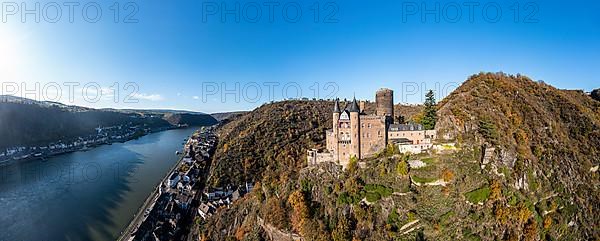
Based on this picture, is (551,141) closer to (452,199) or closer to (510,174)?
(510,174)

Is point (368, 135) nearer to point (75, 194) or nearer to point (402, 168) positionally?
point (402, 168)

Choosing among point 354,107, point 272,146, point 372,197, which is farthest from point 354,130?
point 272,146

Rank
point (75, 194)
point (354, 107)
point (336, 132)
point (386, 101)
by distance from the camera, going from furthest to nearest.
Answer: point (75, 194) < point (386, 101) < point (336, 132) < point (354, 107)

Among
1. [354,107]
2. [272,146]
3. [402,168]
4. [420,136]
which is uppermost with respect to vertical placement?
[354,107]

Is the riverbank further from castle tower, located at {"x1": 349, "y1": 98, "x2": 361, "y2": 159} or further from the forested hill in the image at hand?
the forested hill

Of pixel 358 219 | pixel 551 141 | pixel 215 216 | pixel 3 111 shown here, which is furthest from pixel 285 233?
pixel 3 111

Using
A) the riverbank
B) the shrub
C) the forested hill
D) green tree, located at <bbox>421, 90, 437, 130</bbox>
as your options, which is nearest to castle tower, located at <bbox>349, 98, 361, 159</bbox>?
the shrub
